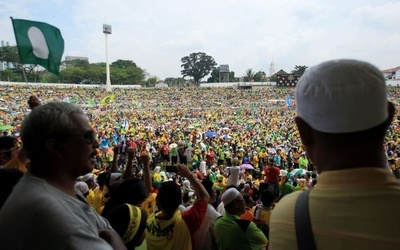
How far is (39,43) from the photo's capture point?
159 inches

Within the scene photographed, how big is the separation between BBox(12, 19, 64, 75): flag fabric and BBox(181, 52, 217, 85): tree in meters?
86.4

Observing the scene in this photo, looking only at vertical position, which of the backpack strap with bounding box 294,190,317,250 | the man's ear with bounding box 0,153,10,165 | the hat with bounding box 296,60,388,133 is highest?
the hat with bounding box 296,60,388,133

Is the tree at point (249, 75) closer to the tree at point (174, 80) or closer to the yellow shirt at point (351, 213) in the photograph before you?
the tree at point (174, 80)

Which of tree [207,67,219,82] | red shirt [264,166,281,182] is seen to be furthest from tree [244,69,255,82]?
red shirt [264,166,281,182]

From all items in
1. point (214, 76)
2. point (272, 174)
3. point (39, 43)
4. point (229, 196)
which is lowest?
point (272, 174)

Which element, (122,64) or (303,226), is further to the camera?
(122,64)

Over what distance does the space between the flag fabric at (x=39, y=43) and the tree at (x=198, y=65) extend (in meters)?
86.4

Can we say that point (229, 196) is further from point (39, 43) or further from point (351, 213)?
point (39, 43)

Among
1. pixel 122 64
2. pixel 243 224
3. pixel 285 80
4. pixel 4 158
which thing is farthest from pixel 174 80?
pixel 243 224

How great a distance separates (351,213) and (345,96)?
29 centimetres

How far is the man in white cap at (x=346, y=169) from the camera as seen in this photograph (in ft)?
2.61

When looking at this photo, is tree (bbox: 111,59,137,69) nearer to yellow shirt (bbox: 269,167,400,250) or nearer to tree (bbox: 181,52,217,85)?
tree (bbox: 181,52,217,85)

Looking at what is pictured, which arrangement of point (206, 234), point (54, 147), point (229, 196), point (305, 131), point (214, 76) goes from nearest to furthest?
point (305, 131)
point (54, 147)
point (206, 234)
point (229, 196)
point (214, 76)

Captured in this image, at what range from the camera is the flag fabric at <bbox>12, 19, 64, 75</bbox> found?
3936mm
